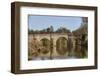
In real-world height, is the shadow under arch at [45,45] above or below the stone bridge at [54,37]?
below

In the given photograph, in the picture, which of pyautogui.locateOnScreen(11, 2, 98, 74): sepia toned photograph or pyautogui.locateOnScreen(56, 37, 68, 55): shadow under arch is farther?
pyautogui.locateOnScreen(56, 37, 68, 55): shadow under arch

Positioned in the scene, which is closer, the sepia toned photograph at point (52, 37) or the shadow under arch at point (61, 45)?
the sepia toned photograph at point (52, 37)

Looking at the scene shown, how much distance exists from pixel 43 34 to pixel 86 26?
402 millimetres

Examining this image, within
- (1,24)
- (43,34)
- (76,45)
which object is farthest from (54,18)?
(1,24)

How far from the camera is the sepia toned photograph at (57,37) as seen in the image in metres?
1.88

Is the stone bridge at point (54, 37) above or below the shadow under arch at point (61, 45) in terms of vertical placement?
above

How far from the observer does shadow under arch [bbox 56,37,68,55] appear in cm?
195

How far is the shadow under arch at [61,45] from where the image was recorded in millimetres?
1953

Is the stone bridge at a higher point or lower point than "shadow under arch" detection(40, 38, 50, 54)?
higher

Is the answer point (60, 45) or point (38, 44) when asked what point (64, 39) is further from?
point (38, 44)

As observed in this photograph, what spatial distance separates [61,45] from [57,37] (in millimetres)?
74

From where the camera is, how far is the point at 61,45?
1.96m

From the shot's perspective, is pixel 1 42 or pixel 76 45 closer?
pixel 1 42

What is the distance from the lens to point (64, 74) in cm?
197
